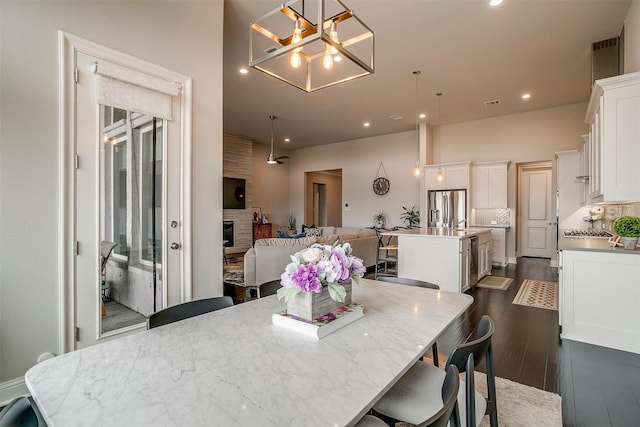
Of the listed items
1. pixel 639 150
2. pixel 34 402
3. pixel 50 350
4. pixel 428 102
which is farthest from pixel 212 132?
pixel 428 102

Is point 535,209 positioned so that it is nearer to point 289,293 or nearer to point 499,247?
point 499,247

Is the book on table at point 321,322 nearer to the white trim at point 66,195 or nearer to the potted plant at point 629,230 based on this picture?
the white trim at point 66,195

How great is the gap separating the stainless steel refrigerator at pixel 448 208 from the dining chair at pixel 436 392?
20.5 ft

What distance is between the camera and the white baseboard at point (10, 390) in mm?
1929

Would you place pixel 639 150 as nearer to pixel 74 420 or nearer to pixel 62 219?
pixel 74 420

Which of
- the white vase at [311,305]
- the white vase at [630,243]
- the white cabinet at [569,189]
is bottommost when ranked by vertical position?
the white vase at [311,305]

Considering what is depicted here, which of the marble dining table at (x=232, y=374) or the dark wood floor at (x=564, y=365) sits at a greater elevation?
the marble dining table at (x=232, y=374)

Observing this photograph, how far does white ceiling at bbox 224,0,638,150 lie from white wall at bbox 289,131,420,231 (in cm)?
99

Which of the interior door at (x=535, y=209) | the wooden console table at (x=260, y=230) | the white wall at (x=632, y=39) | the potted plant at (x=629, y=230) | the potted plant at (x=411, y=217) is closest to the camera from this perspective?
the potted plant at (x=629, y=230)

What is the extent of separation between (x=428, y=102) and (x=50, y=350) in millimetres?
6533

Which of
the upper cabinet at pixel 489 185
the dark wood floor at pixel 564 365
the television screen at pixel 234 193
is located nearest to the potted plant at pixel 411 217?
the upper cabinet at pixel 489 185

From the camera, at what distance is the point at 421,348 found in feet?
3.83

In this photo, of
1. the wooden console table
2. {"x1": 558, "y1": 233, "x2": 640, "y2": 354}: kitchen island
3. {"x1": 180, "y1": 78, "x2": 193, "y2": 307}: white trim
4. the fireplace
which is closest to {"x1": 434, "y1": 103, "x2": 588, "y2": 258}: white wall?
{"x1": 558, "y1": 233, "x2": 640, "y2": 354}: kitchen island

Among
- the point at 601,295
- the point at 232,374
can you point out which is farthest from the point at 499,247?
the point at 232,374
